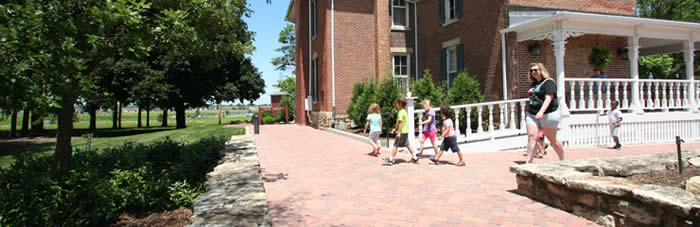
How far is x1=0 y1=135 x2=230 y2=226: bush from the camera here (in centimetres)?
351

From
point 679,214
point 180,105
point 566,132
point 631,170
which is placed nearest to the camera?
point 679,214

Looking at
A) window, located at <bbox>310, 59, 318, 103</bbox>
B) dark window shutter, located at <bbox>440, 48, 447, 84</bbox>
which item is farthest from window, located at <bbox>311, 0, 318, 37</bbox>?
dark window shutter, located at <bbox>440, 48, 447, 84</bbox>

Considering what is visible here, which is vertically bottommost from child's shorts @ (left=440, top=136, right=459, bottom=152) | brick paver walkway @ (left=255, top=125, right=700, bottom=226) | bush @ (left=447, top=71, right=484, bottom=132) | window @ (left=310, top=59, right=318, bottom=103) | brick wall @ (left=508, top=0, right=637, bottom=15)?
brick paver walkway @ (left=255, top=125, right=700, bottom=226)

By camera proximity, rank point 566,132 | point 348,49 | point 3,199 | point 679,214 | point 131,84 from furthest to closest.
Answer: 1. point 131,84
2. point 348,49
3. point 566,132
4. point 3,199
5. point 679,214

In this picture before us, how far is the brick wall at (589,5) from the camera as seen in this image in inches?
455

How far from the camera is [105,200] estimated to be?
3.73m

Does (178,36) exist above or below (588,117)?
above

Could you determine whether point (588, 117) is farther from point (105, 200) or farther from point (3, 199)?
point (3, 199)

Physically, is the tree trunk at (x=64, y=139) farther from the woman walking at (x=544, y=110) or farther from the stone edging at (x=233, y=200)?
the woman walking at (x=544, y=110)

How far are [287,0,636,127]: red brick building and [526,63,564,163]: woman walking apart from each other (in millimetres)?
4752

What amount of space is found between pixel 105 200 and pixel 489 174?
515cm

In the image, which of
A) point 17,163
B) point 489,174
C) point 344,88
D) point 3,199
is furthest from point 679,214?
point 344,88

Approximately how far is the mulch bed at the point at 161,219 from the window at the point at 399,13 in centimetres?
1383

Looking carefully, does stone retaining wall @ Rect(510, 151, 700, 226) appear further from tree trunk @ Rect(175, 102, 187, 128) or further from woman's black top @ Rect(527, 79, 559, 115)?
tree trunk @ Rect(175, 102, 187, 128)
